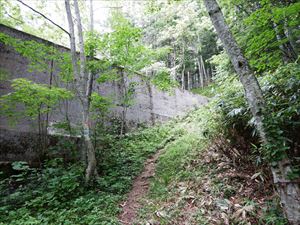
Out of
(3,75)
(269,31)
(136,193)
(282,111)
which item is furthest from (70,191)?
(269,31)

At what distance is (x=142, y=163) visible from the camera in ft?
21.5

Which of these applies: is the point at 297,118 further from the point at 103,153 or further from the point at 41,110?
the point at 41,110

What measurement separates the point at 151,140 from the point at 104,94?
272 centimetres

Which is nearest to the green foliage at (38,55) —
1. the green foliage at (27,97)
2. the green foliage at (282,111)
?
the green foliage at (27,97)

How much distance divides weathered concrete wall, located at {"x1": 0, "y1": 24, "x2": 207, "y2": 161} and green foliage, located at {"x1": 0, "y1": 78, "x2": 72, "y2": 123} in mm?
313

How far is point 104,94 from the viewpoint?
29.7 feet

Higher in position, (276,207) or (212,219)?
(276,207)

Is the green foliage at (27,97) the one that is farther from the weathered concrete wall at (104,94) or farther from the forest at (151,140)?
the weathered concrete wall at (104,94)

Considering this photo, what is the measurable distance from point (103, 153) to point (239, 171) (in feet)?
12.8

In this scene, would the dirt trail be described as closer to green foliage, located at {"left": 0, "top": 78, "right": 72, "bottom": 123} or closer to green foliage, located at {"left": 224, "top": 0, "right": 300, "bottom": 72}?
green foliage, located at {"left": 0, "top": 78, "right": 72, "bottom": 123}

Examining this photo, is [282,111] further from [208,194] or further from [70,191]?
[70,191]

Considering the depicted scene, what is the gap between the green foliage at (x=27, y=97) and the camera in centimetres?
504

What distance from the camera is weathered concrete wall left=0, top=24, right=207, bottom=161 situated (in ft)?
20.1

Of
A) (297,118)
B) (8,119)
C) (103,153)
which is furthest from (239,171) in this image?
(8,119)
